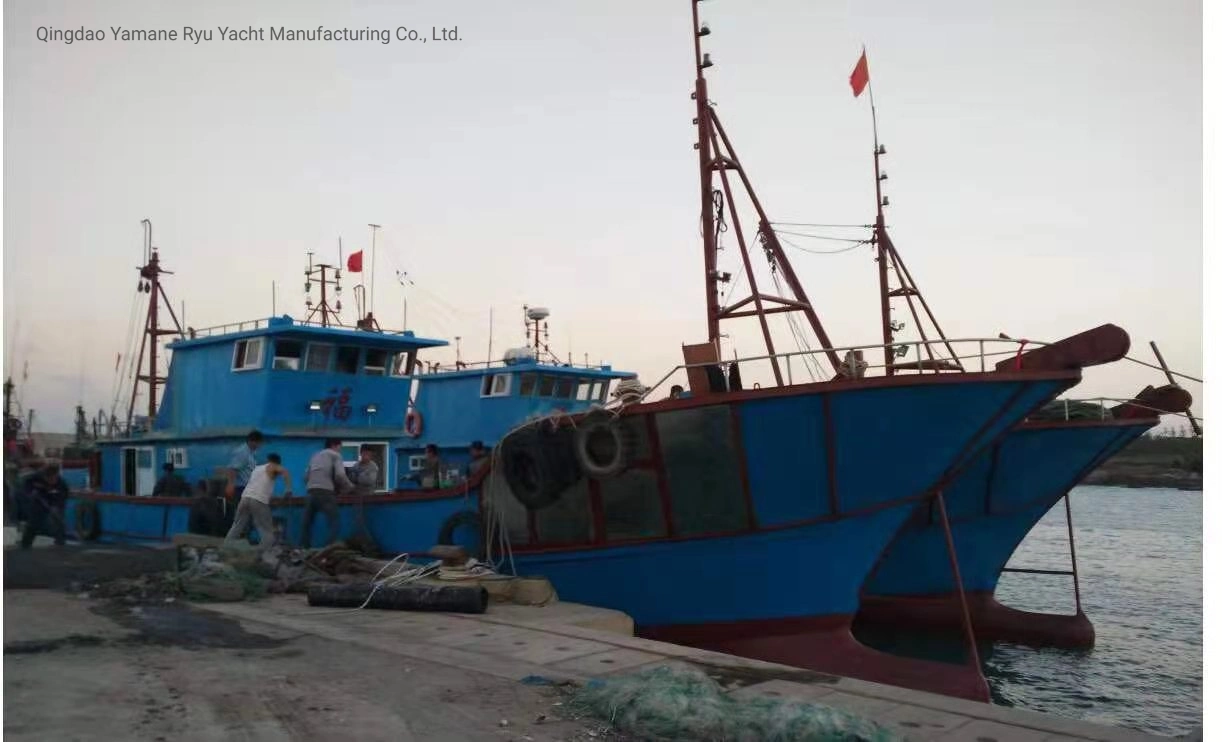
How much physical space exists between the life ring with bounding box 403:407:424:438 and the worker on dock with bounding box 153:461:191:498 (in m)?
5.30

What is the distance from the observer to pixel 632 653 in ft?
23.2

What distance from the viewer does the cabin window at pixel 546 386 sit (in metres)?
20.2

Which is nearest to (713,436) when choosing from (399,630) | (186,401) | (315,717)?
(399,630)

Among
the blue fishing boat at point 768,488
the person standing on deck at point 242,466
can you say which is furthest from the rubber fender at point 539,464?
the person standing on deck at point 242,466

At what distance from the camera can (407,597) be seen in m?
8.95

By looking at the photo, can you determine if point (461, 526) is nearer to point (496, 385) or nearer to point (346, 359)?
point (346, 359)

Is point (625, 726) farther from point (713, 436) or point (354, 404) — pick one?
point (354, 404)

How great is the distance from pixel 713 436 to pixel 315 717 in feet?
17.7

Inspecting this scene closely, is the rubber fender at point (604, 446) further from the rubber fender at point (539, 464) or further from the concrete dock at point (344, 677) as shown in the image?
the concrete dock at point (344, 677)

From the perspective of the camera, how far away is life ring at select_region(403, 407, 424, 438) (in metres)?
21.1

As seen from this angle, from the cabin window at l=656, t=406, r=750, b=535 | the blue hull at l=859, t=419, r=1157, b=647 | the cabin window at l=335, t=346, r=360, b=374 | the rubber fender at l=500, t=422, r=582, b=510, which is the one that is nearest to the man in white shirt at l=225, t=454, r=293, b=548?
the rubber fender at l=500, t=422, r=582, b=510

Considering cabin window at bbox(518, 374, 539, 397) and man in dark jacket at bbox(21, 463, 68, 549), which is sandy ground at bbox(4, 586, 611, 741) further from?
cabin window at bbox(518, 374, 539, 397)

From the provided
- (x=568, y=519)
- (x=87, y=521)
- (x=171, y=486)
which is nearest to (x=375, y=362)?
(x=171, y=486)

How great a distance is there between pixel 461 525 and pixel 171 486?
815 cm
